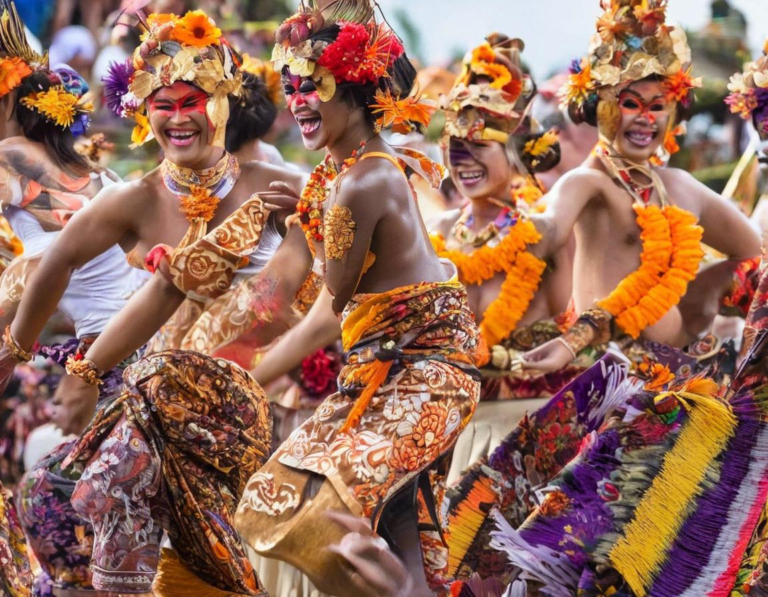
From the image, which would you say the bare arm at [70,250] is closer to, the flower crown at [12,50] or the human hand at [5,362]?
the human hand at [5,362]

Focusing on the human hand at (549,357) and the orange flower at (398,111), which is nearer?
the orange flower at (398,111)

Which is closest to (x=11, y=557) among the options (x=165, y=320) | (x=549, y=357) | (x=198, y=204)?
(x=165, y=320)

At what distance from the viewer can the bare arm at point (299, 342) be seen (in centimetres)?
542

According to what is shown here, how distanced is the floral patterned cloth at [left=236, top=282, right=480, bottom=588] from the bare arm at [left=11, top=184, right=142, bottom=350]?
1.23 metres

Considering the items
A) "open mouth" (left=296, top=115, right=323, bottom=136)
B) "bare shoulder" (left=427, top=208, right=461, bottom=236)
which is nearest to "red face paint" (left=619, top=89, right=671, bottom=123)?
"bare shoulder" (left=427, top=208, right=461, bottom=236)

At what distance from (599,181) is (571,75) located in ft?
1.73

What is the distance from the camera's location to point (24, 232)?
5.58 m

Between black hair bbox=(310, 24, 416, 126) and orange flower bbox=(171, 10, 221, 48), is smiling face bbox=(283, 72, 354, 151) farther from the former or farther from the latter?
orange flower bbox=(171, 10, 221, 48)

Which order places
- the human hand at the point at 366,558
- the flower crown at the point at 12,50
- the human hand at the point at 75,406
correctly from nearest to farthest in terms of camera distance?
the human hand at the point at 366,558 → the human hand at the point at 75,406 → the flower crown at the point at 12,50

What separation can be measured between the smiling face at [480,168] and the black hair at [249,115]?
2.71ft

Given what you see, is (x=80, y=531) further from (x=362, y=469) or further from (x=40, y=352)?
(x=362, y=469)

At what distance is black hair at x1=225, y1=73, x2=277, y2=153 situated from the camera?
6.08 m

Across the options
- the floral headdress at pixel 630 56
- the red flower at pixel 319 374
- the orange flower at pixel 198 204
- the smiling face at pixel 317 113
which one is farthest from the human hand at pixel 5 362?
the floral headdress at pixel 630 56

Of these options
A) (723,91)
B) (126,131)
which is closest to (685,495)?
(723,91)
